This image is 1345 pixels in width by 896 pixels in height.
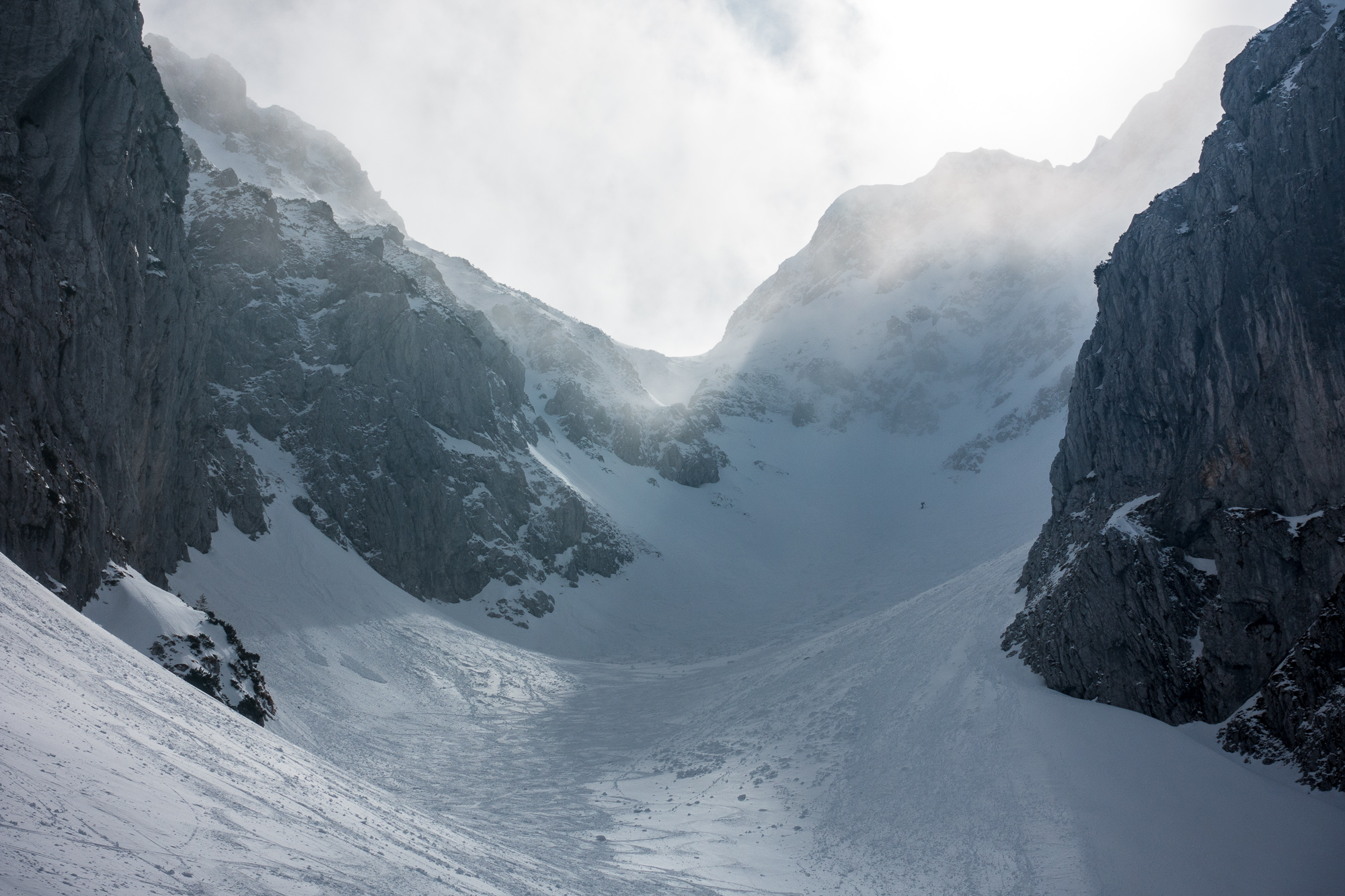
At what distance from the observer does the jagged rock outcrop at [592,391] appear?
11188 centimetres

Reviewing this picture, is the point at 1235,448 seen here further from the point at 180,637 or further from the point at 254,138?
the point at 254,138

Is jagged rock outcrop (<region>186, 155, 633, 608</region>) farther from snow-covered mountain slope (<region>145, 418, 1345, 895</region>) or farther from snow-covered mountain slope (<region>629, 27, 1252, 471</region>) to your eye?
snow-covered mountain slope (<region>629, 27, 1252, 471</region>)

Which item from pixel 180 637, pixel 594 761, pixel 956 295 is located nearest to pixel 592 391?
pixel 594 761

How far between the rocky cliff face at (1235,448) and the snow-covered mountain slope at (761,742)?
2210 millimetres

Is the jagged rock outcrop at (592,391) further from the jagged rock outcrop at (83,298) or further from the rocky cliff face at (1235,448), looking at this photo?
the rocky cliff face at (1235,448)

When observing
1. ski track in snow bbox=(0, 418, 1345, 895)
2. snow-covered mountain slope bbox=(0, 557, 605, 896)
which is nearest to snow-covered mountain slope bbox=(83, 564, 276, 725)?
ski track in snow bbox=(0, 418, 1345, 895)

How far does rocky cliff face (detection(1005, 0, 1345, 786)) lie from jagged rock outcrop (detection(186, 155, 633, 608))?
49112 millimetres

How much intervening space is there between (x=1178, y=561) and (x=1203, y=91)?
176933mm

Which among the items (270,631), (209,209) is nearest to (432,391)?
(209,209)

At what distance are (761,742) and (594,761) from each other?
350 inches

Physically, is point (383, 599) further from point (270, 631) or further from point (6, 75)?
point (6, 75)

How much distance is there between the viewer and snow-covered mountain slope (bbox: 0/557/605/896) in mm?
9180

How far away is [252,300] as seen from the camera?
6888cm

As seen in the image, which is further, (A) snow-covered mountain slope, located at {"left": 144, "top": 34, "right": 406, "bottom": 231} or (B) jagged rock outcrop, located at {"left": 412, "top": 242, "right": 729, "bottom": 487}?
(B) jagged rock outcrop, located at {"left": 412, "top": 242, "right": 729, "bottom": 487}
